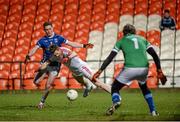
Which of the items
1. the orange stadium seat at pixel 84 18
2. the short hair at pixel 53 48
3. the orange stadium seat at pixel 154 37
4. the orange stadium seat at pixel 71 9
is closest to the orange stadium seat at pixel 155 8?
the orange stadium seat at pixel 154 37

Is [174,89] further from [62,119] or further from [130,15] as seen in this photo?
[62,119]

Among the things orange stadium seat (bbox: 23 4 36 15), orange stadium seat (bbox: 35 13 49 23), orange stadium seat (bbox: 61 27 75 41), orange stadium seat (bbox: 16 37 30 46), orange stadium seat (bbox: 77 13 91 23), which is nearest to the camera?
orange stadium seat (bbox: 61 27 75 41)

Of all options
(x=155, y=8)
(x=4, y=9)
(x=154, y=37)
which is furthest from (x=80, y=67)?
(x=4, y=9)

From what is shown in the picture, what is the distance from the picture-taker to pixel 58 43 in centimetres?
1569

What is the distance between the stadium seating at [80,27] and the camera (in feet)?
82.9

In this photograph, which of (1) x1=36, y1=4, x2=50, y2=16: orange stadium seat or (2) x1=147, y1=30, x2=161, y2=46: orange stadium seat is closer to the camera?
(2) x1=147, y1=30, x2=161, y2=46: orange stadium seat

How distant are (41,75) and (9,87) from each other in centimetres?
834

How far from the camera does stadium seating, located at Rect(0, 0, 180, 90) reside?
2528 cm

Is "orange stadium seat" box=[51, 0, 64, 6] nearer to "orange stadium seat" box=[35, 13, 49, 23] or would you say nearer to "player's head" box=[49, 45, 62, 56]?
"orange stadium seat" box=[35, 13, 49, 23]

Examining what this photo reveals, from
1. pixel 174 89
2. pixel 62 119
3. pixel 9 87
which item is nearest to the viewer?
pixel 62 119

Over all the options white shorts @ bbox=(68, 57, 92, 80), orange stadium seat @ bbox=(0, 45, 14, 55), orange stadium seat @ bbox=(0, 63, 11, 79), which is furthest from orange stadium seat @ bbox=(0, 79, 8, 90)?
white shorts @ bbox=(68, 57, 92, 80)

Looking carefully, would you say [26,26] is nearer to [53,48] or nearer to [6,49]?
[6,49]

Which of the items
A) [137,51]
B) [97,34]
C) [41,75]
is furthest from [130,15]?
[137,51]

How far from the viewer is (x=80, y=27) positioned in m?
27.7
